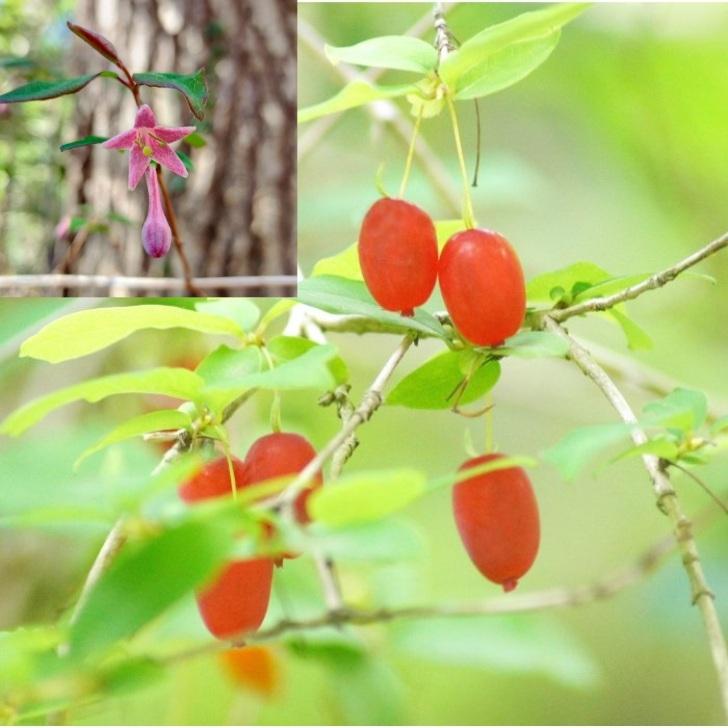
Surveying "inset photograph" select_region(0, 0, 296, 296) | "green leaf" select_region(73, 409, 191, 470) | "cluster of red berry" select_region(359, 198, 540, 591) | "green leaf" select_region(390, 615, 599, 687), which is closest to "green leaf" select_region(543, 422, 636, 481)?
"cluster of red berry" select_region(359, 198, 540, 591)

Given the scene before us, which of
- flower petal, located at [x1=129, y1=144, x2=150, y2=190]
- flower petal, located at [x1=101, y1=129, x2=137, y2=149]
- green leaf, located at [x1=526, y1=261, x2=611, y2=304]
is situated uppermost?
flower petal, located at [x1=101, y1=129, x2=137, y2=149]

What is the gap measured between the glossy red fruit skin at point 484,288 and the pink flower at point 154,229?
1.17 feet

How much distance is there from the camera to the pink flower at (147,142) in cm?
95

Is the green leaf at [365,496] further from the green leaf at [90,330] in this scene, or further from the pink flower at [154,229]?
the pink flower at [154,229]

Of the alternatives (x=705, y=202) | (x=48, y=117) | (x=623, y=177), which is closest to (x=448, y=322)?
(x=48, y=117)

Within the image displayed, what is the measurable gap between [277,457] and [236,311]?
12 centimetres

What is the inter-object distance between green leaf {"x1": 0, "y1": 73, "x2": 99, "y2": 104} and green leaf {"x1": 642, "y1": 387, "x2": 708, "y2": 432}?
Answer: 0.49 metres

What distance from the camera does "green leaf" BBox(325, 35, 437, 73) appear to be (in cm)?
69

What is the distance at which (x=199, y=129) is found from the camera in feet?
3.95

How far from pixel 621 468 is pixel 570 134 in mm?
555

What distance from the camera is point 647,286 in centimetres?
68

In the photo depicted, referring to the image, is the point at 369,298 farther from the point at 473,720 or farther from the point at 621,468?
the point at 621,468

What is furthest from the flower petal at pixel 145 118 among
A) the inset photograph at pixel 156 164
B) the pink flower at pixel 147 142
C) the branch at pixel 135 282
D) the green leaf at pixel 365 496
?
the green leaf at pixel 365 496

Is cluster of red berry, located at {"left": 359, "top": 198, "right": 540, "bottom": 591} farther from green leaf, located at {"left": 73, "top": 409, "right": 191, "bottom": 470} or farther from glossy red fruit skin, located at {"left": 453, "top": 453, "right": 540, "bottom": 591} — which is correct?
green leaf, located at {"left": 73, "top": 409, "right": 191, "bottom": 470}
